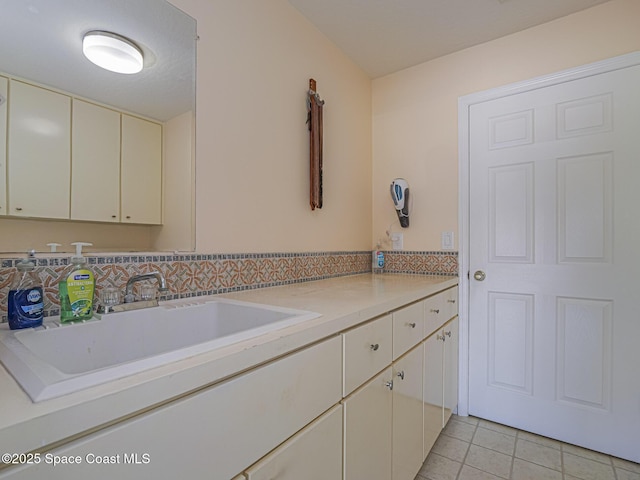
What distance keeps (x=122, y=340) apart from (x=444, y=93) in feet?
7.50

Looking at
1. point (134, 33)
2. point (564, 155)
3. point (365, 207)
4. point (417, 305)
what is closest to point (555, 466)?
point (417, 305)

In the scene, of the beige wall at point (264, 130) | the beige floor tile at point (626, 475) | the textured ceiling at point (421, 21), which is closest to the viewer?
the beige wall at point (264, 130)

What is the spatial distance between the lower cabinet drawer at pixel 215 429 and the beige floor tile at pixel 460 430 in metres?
1.41

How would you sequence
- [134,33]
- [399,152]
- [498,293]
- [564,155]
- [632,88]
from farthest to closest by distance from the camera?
1. [399,152]
2. [498,293]
3. [564,155]
4. [632,88]
5. [134,33]

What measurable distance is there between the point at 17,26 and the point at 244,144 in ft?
2.51

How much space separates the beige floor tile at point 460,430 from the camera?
1798 millimetres

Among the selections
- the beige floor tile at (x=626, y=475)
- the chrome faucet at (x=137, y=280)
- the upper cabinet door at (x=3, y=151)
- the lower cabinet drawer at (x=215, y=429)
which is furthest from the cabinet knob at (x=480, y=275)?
the upper cabinet door at (x=3, y=151)

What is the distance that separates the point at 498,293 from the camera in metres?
1.94

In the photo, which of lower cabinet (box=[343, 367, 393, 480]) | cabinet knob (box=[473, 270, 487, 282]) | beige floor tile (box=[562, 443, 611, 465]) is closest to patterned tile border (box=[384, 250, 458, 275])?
cabinet knob (box=[473, 270, 487, 282])

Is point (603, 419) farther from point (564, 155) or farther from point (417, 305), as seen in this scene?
point (564, 155)

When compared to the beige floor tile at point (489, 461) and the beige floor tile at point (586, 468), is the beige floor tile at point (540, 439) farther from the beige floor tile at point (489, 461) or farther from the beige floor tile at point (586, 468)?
the beige floor tile at point (489, 461)

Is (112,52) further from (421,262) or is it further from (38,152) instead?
(421,262)

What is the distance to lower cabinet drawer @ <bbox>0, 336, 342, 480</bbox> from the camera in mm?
411

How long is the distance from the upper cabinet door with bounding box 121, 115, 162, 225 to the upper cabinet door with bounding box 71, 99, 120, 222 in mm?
26
